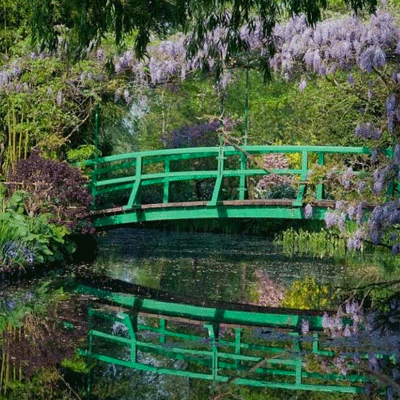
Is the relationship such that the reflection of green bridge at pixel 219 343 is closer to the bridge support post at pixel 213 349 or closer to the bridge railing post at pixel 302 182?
the bridge support post at pixel 213 349

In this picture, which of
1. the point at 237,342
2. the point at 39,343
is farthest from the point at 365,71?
the point at 39,343

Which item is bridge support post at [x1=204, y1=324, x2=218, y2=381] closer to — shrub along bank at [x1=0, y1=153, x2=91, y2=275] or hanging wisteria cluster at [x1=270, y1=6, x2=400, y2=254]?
shrub along bank at [x1=0, y1=153, x2=91, y2=275]

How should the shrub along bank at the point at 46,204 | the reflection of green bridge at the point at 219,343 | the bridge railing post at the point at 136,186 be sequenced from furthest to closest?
the bridge railing post at the point at 136,186
the shrub along bank at the point at 46,204
the reflection of green bridge at the point at 219,343

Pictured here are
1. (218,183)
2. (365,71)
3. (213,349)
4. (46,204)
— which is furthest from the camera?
(218,183)

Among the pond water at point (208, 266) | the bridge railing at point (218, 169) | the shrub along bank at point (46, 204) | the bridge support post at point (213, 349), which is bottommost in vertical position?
the bridge support post at point (213, 349)

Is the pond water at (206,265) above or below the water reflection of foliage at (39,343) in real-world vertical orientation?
above

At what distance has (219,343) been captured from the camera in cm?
823

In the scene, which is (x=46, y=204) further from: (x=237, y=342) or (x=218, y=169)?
(x=237, y=342)

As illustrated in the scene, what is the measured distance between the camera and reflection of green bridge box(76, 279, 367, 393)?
705 centimetres

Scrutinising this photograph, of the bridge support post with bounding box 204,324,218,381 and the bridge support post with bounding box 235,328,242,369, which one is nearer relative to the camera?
the bridge support post with bounding box 204,324,218,381

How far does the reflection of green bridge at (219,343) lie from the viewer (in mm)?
7051

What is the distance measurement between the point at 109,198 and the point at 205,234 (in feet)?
4.81

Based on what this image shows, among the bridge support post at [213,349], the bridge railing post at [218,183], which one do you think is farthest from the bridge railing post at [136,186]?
the bridge support post at [213,349]

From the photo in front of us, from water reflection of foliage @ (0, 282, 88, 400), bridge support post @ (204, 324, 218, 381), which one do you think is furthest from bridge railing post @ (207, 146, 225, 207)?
bridge support post @ (204, 324, 218, 381)
